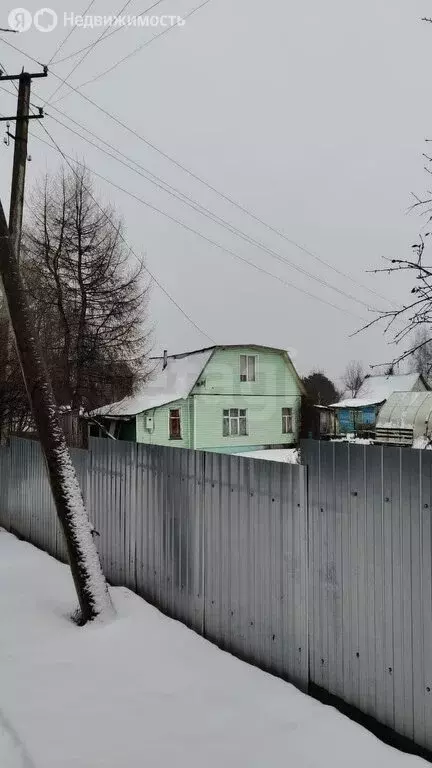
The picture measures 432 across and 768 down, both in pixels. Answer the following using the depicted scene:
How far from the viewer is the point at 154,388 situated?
26.1 m

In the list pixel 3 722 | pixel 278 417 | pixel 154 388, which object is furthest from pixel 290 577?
pixel 278 417

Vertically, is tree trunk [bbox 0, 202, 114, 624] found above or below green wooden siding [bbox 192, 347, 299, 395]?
below

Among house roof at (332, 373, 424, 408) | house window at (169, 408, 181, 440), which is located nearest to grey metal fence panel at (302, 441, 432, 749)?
house window at (169, 408, 181, 440)

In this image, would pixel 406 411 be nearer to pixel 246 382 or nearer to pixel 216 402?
pixel 246 382

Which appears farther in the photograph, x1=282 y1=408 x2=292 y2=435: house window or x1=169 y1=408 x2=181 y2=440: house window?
x1=282 y1=408 x2=292 y2=435: house window

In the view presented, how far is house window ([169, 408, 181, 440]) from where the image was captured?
1049 inches

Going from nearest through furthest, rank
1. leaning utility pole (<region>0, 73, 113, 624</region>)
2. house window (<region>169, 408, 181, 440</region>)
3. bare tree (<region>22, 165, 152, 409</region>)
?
leaning utility pole (<region>0, 73, 113, 624</region>), bare tree (<region>22, 165, 152, 409</region>), house window (<region>169, 408, 181, 440</region>)

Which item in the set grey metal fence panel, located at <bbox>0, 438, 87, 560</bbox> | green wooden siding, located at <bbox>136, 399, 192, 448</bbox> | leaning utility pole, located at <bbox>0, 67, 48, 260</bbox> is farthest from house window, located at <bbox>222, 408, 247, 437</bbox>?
leaning utility pole, located at <bbox>0, 67, 48, 260</bbox>

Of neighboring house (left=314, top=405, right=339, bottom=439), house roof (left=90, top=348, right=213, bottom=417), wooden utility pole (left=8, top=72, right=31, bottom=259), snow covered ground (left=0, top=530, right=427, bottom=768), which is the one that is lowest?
snow covered ground (left=0, top=530, right=427, bottom=768)

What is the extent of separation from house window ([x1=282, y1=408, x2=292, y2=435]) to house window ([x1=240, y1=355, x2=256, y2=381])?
11.2 ft

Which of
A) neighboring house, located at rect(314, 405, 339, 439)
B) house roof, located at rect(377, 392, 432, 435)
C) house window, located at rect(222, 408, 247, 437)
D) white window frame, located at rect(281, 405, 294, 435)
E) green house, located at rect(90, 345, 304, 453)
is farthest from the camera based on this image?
neighboring house, located at rect(314, 405, 339, 439)

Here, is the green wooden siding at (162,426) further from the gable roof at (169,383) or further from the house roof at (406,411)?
Result: the house roof at (406,411)

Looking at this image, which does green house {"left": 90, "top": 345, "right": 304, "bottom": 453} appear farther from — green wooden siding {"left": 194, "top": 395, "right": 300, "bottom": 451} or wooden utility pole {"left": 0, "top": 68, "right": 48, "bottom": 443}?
wooden utility pole {"left": 0, "top": 68, "right": 48, "bottom": 443}

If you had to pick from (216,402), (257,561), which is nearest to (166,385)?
(216,402)
